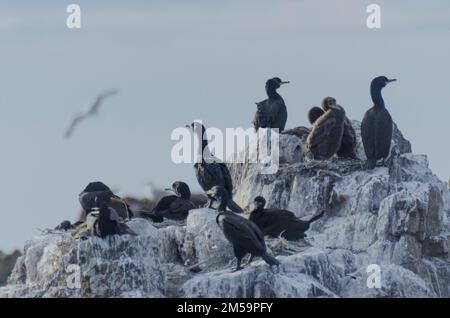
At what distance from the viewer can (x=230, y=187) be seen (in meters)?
79.2

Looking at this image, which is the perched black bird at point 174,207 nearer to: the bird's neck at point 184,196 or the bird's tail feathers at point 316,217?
the bird's neck at point 184,196

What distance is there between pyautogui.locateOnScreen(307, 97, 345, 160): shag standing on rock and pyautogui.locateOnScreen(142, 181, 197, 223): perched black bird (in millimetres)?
2468

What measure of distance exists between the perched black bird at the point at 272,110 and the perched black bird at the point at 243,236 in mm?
6800

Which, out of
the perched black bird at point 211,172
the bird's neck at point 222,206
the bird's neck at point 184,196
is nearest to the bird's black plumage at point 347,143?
the perched black bird at point 211,172

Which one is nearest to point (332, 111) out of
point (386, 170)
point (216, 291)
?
point (386, 170)

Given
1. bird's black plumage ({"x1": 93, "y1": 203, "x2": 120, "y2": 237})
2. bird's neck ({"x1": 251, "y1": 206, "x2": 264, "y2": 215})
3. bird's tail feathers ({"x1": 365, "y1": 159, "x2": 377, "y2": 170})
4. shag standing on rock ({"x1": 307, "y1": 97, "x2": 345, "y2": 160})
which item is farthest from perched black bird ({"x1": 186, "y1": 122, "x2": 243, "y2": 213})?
bird's black plumage ({"x1": 93, "y1": 203, "x2": 120, "y2": 237})

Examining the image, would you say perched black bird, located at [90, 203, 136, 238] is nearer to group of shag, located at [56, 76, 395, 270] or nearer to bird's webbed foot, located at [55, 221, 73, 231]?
group of shag, located at [56, 76, 395, 270]

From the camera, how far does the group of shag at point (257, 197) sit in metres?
75.9

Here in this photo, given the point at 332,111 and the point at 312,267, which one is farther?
the point at 332,111

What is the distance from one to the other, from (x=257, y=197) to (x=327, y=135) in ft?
11.7

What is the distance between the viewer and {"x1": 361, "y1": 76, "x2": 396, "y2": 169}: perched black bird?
80438mm
